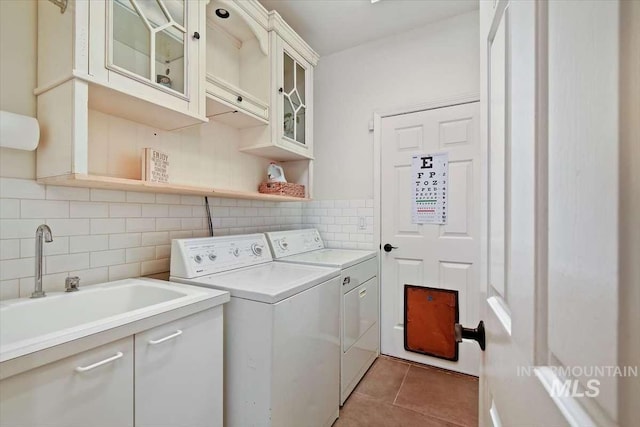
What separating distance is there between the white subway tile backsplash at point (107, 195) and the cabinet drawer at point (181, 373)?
2.52ft

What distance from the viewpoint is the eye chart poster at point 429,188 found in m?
2.33

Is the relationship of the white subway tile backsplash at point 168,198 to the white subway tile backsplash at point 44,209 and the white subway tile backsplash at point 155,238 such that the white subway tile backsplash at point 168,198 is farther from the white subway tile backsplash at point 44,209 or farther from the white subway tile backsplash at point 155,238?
the white subway tile backsplash at point 44,209

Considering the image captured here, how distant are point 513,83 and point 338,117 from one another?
2.41 meters

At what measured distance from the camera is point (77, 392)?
82 cm

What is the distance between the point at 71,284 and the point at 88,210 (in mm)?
341

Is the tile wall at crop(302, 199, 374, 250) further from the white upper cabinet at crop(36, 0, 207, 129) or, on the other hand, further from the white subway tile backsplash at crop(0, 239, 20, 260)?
the white subway tile backsplash at crop(0, 239, 20, 260)

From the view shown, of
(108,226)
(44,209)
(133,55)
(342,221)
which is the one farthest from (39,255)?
(342,221)

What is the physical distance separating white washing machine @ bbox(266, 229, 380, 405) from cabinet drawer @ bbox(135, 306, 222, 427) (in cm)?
83

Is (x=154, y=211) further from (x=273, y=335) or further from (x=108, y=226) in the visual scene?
(x=273, y=335)

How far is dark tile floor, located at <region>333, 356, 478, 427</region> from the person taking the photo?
1757 mm

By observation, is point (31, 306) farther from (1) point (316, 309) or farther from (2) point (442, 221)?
(2) point (442, 221)

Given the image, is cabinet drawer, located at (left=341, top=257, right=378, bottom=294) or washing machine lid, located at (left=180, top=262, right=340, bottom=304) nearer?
washing machine lid, located at (left=180, top=262, right=340, bottom=304)

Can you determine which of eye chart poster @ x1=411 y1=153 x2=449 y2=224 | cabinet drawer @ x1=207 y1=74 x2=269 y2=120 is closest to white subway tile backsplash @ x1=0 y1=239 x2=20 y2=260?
cabinet drawer @ x1=207 y1=74 x2=269 y2=120

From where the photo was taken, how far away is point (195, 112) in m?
1.48
